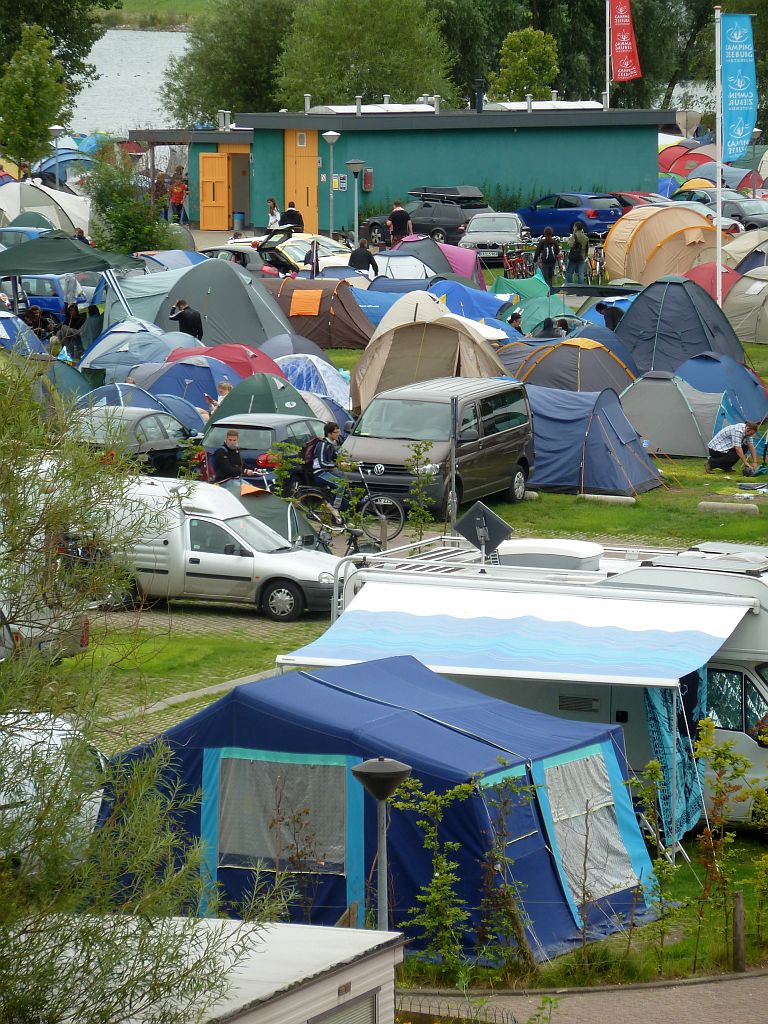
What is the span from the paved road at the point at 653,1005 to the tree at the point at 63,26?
2317 inches

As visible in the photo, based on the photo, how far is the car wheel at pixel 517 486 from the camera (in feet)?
75.1

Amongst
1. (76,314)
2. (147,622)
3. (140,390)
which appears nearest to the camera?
(147,622)

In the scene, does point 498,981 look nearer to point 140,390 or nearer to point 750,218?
point 140,390

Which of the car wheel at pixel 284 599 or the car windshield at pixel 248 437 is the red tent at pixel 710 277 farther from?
the car wheel at pixel 284 599

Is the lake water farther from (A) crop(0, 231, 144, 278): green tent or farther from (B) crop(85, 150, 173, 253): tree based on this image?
(A) crop(0, 231, 144, 278): green tent

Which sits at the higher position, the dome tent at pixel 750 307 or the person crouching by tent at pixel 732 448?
the dome tent at pixel 750 307

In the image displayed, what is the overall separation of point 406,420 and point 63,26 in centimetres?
5070

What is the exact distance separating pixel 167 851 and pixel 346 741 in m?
3.74

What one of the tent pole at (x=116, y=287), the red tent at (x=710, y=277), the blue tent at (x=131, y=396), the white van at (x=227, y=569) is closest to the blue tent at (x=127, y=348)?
the blue tent at (x=131, y=396)

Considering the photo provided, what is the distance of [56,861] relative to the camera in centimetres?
615

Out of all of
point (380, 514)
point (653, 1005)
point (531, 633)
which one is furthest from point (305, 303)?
point (653, 1005)

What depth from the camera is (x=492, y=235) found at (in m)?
45.0

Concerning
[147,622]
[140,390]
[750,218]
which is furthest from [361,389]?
[750,218]

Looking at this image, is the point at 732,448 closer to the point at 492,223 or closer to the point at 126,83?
the point at 492,223
